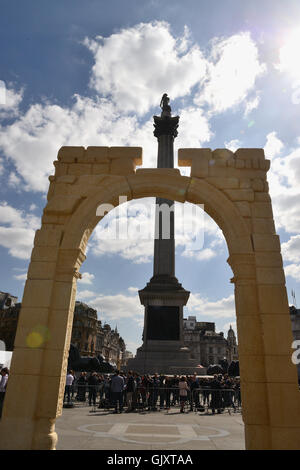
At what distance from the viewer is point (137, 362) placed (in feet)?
73.6

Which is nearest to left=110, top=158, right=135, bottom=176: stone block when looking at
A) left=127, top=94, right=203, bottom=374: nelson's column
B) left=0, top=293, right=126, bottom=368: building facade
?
left=127, top=94, right=203, bottom=374: nelson's column

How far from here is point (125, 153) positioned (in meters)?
7.74

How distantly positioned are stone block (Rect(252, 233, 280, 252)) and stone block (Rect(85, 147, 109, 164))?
4.25 m

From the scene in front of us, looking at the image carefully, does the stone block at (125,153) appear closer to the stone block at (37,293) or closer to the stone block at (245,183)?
the stone block at (245,183)

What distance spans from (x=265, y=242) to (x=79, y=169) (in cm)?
501

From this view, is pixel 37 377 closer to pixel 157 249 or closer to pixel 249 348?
pixel 249 348

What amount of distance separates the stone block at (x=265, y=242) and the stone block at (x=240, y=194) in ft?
3.14

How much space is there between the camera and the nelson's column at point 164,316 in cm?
2211

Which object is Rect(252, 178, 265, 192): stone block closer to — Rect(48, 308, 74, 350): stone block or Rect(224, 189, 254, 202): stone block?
Rect(224, 189, 254, 202): stone block

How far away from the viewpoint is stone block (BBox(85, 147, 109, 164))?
7.72 m

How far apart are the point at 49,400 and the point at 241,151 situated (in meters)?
7.34

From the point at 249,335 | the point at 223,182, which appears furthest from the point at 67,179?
the point at 249,335

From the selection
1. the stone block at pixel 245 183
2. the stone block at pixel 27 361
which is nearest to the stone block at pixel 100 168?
the stone block at pixel 245 183

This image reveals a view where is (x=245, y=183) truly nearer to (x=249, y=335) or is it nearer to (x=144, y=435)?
(x=249, y=335)
